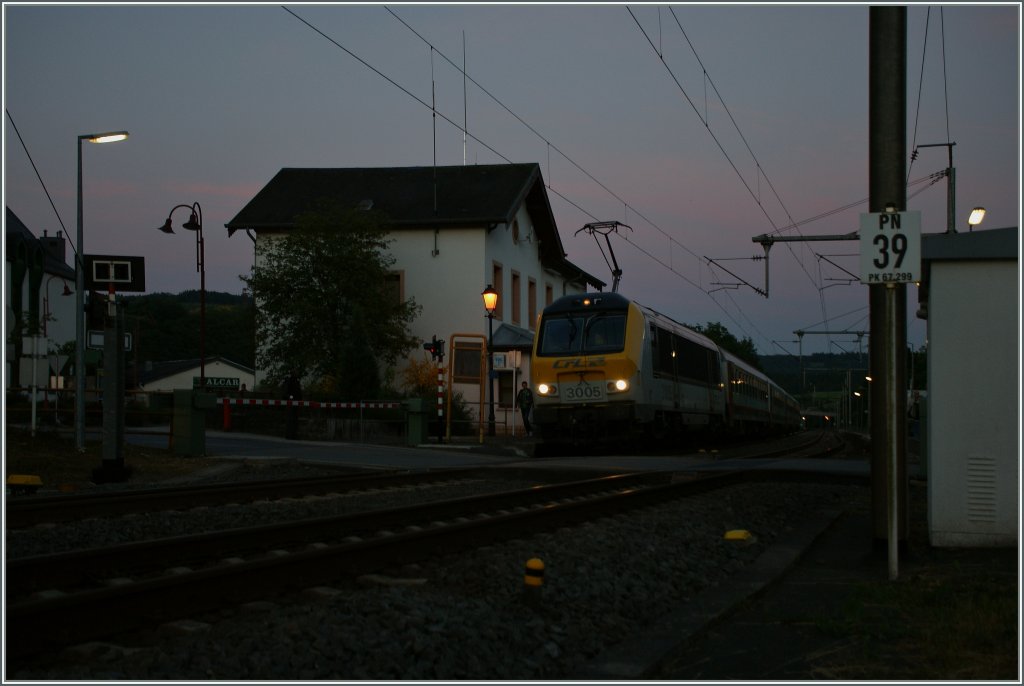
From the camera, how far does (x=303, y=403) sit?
27750mm

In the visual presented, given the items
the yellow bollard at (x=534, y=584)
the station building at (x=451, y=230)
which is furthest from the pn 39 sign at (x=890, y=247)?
the station building at (x=451, y=230)

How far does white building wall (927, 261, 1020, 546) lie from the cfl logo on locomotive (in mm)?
12661

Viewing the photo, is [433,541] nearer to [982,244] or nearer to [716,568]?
[716,568]

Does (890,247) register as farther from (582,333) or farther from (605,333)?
(582,333)

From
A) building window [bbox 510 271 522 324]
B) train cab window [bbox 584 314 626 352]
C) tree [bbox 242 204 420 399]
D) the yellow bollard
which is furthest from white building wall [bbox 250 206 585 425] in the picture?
the yellow bollard

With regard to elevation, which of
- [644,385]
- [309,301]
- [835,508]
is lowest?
[835,508]

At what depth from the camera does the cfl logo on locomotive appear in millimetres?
21263

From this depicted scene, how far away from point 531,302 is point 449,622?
40.7 m

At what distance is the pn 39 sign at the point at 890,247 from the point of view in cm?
730

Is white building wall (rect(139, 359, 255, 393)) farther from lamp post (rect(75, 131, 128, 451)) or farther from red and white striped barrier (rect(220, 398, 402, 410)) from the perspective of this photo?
lamp post (rect(75, 131, 128, 451))

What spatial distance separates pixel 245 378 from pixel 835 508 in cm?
9345

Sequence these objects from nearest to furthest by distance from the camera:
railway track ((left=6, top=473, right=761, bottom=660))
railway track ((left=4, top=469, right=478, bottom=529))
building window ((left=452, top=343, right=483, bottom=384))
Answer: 1. railway track ((left=6, top=473, right=761, bottom=660))
2. railway track ((left=4, top=469, right=478, bottom=529))
3. building window ((left=452, top=343, right=483, bottom=384))

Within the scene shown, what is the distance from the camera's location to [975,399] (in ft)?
28.1

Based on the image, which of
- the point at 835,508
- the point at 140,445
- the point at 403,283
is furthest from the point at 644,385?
the point at 403,283
